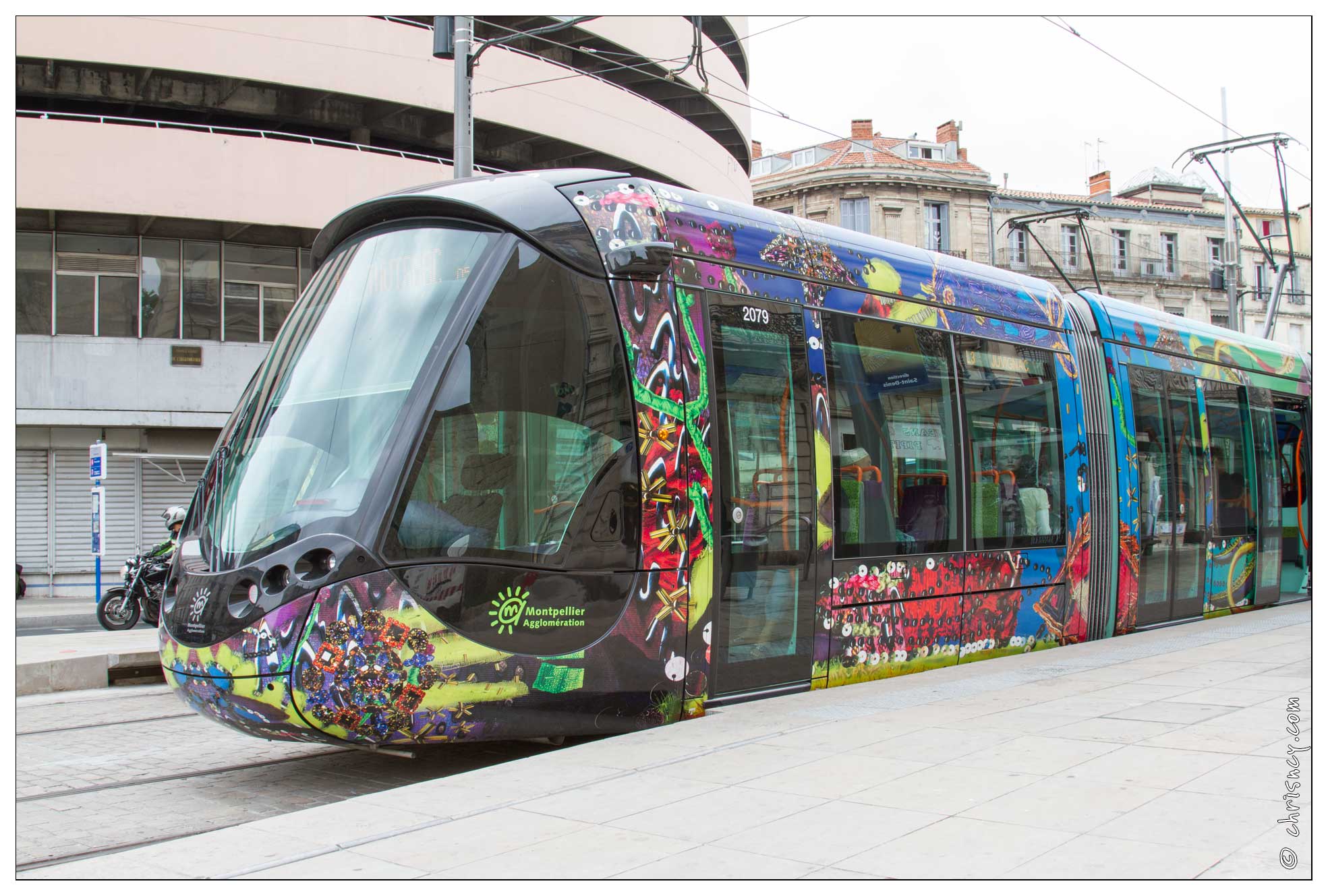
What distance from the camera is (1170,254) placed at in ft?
203

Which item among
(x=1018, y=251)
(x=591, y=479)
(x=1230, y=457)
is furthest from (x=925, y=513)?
(x=1018, y=251)

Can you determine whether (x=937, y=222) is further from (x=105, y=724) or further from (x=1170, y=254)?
(x=105, y=724)

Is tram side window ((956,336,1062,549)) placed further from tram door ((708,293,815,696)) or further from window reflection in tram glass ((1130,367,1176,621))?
tram door ((708,293,815,696))

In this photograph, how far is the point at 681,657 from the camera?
668 centimetres

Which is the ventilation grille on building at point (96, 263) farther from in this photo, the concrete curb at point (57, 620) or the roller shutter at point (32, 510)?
the concrete curb at point (57, 620)

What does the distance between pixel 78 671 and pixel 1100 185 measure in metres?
62.2

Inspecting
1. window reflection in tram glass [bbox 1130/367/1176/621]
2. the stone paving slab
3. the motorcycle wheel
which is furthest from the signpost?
window reflection in tram glass [bbox 1130/367/1176/621]

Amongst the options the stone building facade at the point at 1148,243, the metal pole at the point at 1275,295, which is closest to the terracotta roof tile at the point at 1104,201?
the stone building facade at the point at 1148,243

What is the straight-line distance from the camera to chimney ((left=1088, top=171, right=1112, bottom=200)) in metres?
62.5

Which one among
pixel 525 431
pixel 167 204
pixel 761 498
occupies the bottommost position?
pixel 761 498

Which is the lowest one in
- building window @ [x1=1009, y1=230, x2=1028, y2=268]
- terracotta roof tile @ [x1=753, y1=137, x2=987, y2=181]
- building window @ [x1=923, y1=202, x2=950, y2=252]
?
building window @ [x1=1009, y1=230, x2=1028, y2=268]

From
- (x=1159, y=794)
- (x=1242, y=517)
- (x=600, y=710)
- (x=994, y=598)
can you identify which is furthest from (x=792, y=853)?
(x=1242, y=517)

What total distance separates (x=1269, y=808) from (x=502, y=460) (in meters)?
3.65

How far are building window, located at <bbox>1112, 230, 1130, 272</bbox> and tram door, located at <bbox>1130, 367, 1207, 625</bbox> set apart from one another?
170 ft
